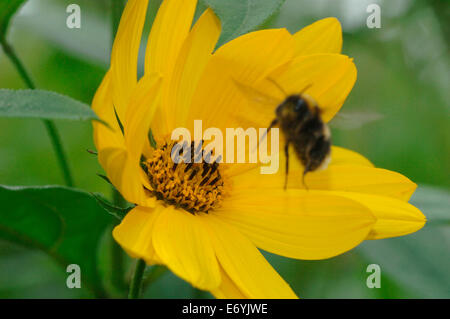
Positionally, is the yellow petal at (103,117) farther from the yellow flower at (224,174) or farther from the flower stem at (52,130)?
the flower stem at (52,130)

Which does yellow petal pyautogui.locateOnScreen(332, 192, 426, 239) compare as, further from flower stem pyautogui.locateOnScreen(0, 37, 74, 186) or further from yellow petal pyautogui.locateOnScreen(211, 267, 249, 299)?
flower stem pyautogui.locateOnScreen(0, 37, 74, 186)

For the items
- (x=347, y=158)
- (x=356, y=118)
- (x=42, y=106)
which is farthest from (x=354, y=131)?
(x=42, y=106)

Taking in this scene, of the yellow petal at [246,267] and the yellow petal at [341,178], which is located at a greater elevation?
the yellow petal at [341,178]

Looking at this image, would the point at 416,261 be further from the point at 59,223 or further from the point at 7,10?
the point at 7,10

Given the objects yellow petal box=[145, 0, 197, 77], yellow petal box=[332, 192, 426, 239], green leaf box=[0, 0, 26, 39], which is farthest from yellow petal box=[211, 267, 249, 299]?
green leaf box=[0, 0, 26, 39]

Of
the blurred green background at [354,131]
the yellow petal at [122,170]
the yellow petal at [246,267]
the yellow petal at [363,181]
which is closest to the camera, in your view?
the yellow petal at [122,170]

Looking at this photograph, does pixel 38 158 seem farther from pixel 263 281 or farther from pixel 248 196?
pixel 263 281

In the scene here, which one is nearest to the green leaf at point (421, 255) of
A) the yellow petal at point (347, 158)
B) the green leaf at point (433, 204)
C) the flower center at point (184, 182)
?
the green leaf at point (433, 204)
